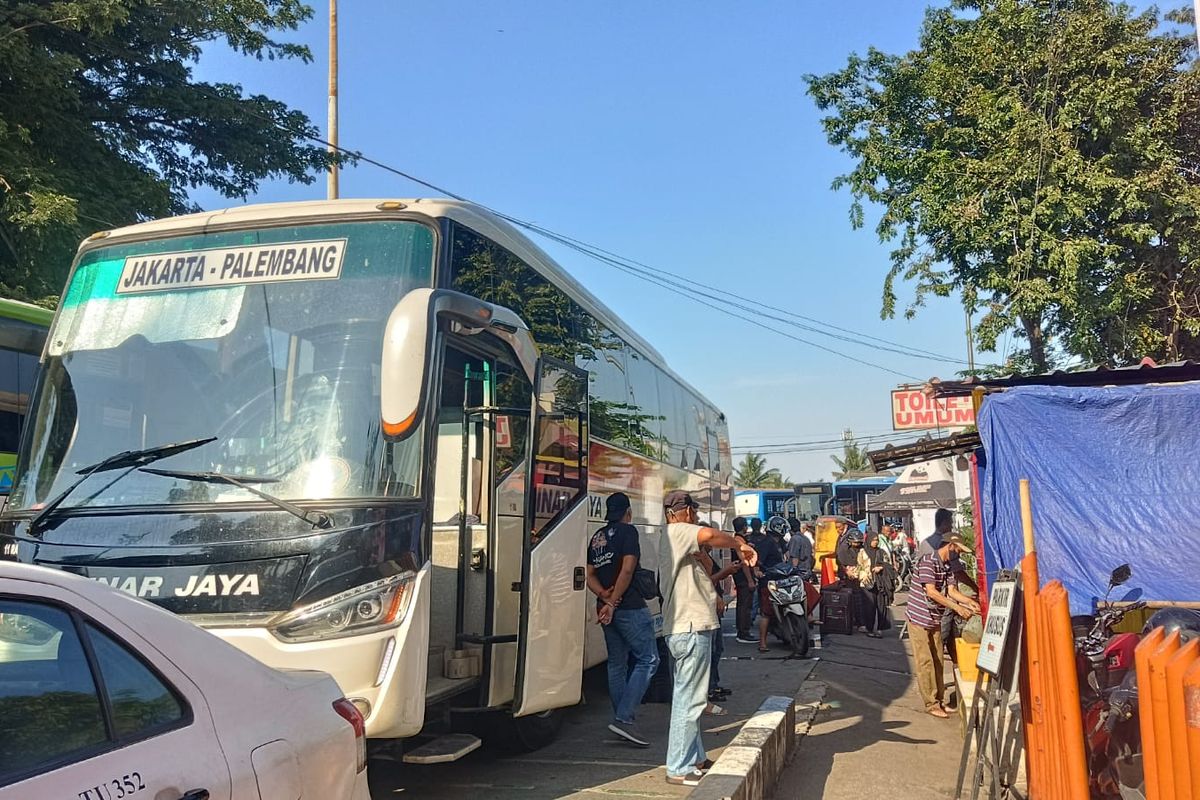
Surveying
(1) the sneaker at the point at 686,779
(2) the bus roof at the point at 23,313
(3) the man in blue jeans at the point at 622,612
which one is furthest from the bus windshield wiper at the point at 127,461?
(2) the bus roof at the point at 23,313

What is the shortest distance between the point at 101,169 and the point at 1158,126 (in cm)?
1785

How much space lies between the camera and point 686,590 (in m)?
6.17

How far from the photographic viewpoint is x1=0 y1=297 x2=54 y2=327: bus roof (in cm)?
927

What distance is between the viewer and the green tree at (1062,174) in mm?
15500

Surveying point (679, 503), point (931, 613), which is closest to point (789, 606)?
point (931, 613)

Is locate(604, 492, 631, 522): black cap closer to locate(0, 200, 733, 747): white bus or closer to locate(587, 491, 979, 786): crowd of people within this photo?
locate(587, 491, 979, 786): crowd of people

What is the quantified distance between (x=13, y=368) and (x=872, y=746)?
8746 mm

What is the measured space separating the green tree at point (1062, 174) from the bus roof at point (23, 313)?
544 inches

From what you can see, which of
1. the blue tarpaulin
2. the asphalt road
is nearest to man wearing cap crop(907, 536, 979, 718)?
the blue tarpaulin

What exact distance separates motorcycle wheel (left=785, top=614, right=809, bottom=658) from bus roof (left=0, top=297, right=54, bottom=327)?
9630 millimetres

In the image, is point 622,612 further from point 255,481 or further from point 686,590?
point 255,481

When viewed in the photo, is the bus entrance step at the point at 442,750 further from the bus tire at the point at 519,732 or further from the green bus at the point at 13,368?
the green bus at the point at 13,368

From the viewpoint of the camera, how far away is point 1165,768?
3.64m

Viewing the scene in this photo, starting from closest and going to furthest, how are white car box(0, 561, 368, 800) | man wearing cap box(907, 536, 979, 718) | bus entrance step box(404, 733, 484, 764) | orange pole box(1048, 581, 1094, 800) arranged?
white car box(0, 561, 368, 800) → orange pole box(1048, 581, 1094, 800) → bus entrance step box(404, 733, 484, 764) → man wearing cap box(907, 536, 979, 718)
